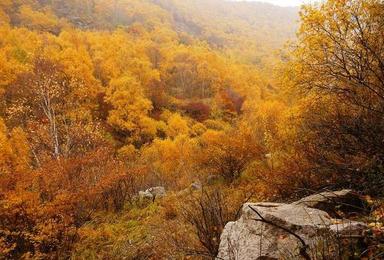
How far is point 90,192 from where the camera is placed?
8.03 metres

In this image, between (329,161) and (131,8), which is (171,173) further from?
(131,8)

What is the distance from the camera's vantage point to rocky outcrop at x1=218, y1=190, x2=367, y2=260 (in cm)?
282

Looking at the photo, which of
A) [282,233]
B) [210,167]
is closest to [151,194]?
[210,167]

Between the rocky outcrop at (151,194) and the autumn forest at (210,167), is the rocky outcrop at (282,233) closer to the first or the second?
the autumn forest at (210,167)

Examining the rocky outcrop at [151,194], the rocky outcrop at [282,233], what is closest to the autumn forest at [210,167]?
the rocky outcrop at [151,194]

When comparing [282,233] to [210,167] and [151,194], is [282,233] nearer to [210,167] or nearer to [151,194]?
[210,167]

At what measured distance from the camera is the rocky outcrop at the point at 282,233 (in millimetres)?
2822

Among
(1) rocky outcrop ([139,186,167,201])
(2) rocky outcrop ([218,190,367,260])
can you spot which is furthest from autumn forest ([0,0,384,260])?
(2) rocky outcrop ([218,190,367,260])

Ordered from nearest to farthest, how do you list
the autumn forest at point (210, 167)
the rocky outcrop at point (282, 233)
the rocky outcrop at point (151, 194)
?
the rocky outcrop at point (282, 233) < the autumn forest at point (210, 167) < the rocky outcrop at point (151, 194)

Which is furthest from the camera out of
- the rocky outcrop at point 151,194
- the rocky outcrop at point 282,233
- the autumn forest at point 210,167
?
the rocky outcrop at point 151,194

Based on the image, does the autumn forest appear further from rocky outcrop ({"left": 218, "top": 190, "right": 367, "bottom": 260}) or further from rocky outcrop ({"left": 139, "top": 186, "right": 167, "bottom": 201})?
rocky outcrop ({"left": 218, "top": 190, "right": 367, "bottom": 260})

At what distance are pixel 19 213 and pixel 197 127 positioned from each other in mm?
27305

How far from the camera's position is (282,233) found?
328 cm

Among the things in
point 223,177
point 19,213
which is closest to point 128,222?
point 19,213
